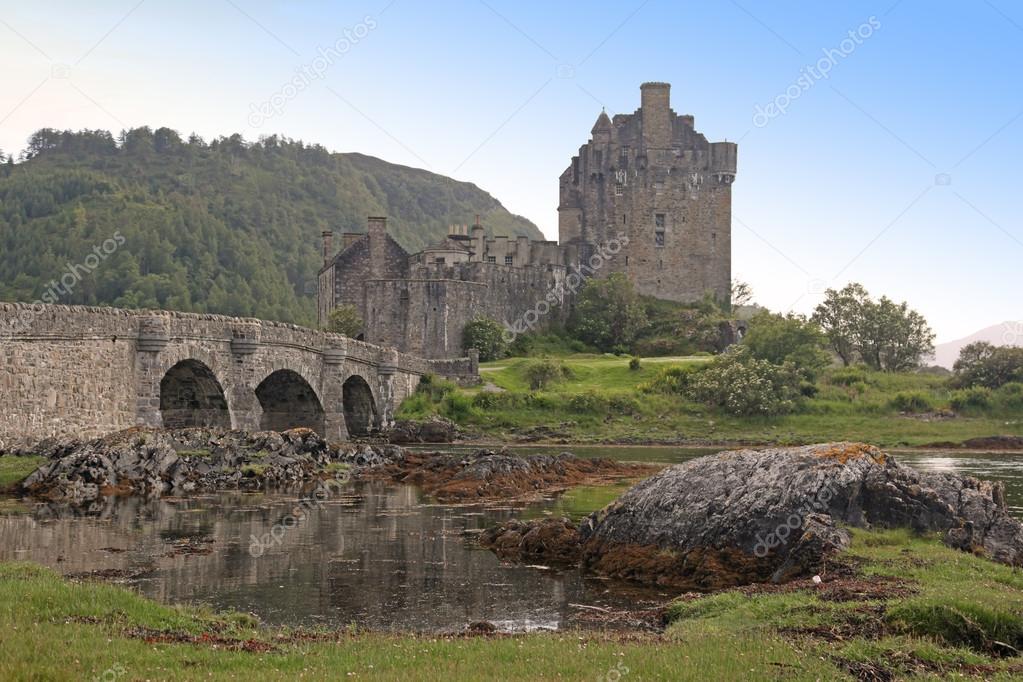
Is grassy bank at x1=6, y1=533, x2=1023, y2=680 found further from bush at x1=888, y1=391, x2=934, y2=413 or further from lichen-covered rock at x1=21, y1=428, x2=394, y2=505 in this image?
bush at x1=888, y1=391, x2=934, y2=413

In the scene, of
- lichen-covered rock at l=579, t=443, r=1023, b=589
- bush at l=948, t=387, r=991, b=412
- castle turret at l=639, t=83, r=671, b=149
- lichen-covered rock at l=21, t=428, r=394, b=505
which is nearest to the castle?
castle turret at l=639, t=83, r=671, b=149

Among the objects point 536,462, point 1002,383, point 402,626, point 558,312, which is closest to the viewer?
point 402,626

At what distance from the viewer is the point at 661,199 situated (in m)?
93.2

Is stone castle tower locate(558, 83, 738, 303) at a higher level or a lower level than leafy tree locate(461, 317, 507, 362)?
higher

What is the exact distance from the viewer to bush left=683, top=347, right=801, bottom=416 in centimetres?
6406

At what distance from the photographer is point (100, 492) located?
28.2 meters

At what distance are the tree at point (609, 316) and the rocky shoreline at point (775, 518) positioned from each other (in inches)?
2586

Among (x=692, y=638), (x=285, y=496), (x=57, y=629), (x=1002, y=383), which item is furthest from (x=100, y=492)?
(x=1002, y=383)

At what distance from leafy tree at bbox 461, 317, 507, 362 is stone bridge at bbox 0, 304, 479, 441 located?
1847 cm

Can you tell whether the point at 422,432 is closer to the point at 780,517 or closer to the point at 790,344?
the point at 790,344

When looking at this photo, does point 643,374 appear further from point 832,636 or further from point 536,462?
point 832,636

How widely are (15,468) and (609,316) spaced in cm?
6166

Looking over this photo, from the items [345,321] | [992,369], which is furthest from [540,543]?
[992,369]

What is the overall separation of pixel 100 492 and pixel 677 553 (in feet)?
52.3
